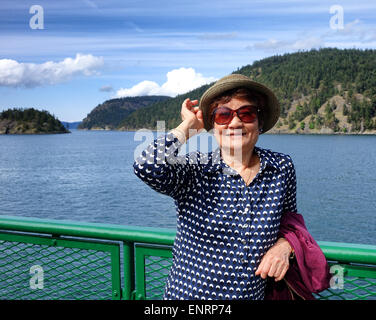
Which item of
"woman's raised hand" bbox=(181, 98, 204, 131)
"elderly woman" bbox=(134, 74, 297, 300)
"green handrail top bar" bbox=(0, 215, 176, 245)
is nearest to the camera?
"elderly woman" bbox=(134, 74, 297, 300)

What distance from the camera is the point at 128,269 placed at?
2865mm

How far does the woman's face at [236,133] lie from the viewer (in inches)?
80.0

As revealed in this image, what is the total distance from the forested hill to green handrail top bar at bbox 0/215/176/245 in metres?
137

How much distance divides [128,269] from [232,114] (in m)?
1.37

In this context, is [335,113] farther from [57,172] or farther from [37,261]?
[37,261]

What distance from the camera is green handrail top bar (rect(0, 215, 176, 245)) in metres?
2.70

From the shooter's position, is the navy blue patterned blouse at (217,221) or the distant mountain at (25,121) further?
the distant mountain at (25,121)

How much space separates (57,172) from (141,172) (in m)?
49.7

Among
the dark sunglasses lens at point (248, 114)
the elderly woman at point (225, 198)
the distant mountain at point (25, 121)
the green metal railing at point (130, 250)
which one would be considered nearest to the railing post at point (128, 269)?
the green metal railing at point (130, 250)

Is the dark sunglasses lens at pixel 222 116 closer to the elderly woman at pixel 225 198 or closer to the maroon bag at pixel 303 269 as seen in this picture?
the elderly woman at pixel 225 198

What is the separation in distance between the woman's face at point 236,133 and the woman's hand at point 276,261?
0.47m

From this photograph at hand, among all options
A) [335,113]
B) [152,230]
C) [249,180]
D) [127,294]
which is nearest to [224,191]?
[249,180]

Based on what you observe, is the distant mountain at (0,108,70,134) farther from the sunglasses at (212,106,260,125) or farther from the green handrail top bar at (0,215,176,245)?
the sunglasses at (212,106,260,125)

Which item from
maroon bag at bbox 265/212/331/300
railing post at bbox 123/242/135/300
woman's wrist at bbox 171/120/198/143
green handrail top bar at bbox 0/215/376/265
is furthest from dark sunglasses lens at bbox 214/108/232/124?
railing post at bbox 123/242/135/300
